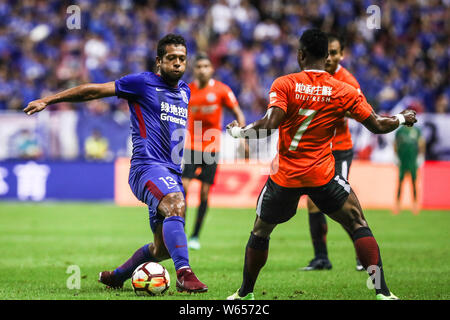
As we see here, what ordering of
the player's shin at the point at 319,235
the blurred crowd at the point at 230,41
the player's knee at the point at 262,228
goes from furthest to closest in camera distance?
the blurred crowd at the point at 230,41 → the player's shin at the point at 319,235 → the player's knee at the point at 262,228

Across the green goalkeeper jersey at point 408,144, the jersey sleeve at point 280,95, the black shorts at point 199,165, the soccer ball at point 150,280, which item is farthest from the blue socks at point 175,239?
the green goalkeeper jersey at point 408,144

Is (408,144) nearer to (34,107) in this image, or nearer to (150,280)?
(150,280)

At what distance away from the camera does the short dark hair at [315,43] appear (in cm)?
646

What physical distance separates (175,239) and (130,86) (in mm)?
1552

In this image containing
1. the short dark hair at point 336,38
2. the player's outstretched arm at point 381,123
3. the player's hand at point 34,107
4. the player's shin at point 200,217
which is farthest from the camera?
the player's shin at point 200,217

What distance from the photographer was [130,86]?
6.93 m

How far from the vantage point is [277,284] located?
8.00 meters

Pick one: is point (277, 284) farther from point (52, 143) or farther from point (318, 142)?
point (52, 143)

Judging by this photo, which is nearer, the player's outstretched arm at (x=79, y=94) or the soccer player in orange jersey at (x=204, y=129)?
the player's outstretched arm at (x=79, y=94)

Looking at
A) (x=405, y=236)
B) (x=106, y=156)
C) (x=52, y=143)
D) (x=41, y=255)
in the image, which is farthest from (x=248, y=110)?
(x=41, y=255)

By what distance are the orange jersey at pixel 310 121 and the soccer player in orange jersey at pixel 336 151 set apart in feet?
7.63

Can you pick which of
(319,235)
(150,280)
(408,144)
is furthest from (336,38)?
(408,144)

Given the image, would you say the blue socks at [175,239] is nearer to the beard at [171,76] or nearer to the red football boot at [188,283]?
the red football boot at [188,283]
